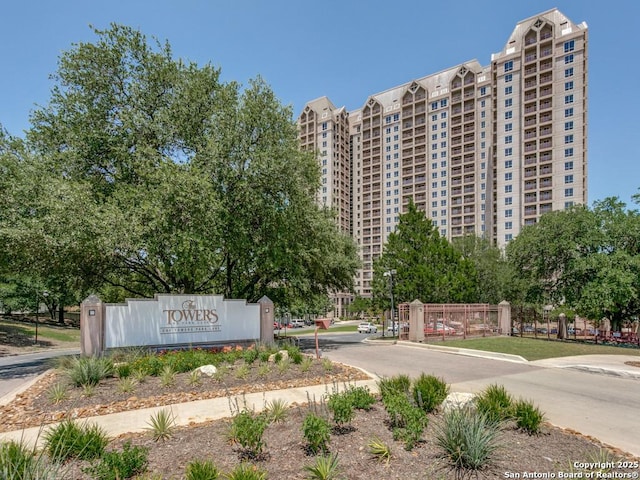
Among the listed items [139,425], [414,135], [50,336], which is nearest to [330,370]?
[139,425]

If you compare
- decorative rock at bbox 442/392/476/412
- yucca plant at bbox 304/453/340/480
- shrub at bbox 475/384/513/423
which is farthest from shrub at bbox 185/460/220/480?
decorative rock at bbox 442/392/476/412

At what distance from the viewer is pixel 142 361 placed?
1097cm

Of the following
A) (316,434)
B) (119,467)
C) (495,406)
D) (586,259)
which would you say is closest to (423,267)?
(586,259)

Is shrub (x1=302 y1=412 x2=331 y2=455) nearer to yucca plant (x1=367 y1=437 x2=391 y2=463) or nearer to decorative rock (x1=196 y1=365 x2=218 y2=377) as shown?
yucca plant (x1=367 y1=437 x2=391 y2=463)

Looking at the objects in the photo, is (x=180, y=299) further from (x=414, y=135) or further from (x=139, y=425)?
(x=414, y=135)

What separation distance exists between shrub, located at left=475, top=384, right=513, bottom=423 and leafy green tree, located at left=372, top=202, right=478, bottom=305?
900 inches

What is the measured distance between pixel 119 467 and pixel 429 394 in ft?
16.9

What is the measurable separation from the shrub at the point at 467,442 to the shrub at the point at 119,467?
3.86 meters

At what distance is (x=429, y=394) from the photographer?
7273mm

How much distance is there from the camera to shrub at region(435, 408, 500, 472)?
4984 millimetres

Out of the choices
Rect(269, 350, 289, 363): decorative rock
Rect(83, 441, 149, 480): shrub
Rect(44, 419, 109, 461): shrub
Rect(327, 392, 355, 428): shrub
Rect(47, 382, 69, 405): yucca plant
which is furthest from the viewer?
Rect(269, 350, 289, 363): decorative rock

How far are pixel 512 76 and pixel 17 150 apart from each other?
288 ft

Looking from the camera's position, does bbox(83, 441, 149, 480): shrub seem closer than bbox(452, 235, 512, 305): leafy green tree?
Yes

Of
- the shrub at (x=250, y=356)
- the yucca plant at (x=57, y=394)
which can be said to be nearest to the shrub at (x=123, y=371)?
the yucca plant at (x=57, y=394)
